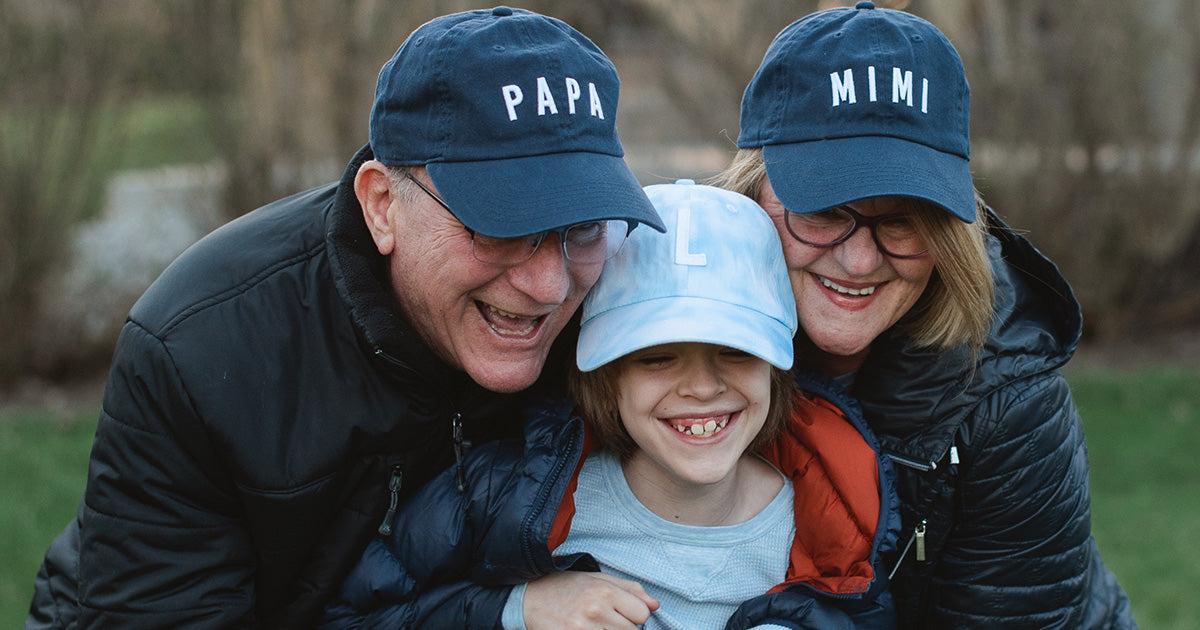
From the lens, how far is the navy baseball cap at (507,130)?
2375mm

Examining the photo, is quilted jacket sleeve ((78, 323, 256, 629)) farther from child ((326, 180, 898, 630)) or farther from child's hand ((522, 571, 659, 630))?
child's hand ((522, 571, 659, 630))

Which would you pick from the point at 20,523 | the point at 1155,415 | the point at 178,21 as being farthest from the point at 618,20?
the point at 20,523

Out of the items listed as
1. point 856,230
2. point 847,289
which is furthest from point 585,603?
point 856,230

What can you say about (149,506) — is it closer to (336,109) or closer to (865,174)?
(865,174)

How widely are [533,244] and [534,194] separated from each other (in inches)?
4.8

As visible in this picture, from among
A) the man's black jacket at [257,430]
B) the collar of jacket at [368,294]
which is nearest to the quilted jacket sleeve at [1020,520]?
the man's black jacket at [257,430]

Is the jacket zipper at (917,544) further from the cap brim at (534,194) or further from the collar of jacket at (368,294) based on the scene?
the collar of jacket at (368,294)

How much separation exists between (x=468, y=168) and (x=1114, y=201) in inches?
258

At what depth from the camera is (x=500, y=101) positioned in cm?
243

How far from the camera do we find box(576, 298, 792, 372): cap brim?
8.11 ft

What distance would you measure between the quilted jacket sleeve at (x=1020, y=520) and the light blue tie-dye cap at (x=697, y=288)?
1.91 ft

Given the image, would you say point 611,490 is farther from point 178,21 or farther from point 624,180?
point 178,21

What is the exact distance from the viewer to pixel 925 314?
2.79 metres

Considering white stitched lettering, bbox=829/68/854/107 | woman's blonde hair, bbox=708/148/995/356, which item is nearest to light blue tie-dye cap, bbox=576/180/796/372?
woman's blonde hair, bbox=708/148/995/356
